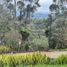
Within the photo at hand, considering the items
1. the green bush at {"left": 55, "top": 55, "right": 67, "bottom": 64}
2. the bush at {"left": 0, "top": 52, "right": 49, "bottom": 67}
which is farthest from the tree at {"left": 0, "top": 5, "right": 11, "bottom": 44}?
the green bush at {"left": 55, "top": 55, "right": 67, "bottom": 64}

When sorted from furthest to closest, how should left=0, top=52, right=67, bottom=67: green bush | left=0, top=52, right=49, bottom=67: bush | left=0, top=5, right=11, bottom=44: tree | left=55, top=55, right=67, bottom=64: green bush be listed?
left=0, top=5, right=11, bottom=44: tree, left=55, top=55, right=67, bottom=64: green bush, left=0, top=52, right=67, bottom=67: green bush, left=0, top=52, right=49, bottom=67: bush

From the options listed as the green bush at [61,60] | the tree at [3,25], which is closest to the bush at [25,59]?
the green bush at [61,60]

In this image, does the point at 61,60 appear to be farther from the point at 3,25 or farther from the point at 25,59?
the point at 3,25

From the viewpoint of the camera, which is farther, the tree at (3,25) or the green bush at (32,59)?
the tree at (3,25)

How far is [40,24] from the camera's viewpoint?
35875 millimetres

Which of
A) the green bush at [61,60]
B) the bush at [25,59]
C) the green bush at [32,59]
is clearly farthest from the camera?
the green bush at [61,60]

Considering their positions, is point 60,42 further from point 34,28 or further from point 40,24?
point 40,24

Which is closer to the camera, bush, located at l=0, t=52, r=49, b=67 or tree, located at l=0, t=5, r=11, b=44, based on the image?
bush, located at l=0, t=52, r=49, b=67

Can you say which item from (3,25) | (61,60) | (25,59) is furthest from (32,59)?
(3,25)

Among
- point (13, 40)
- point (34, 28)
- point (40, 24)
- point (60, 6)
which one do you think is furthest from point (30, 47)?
point (60, 6)

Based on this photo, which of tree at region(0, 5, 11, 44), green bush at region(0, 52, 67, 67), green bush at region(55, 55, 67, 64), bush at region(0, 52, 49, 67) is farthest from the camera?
tree at region(0, 5, 11, 44)

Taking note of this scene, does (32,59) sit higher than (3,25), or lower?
higher

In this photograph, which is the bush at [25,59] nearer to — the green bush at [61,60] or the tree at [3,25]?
the green bush at [61,60]

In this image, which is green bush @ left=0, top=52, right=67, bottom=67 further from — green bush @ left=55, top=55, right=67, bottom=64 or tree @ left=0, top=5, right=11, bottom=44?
tree @ left=0, top=5, right=11, bottom=44
